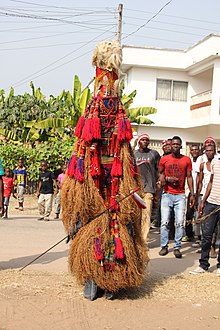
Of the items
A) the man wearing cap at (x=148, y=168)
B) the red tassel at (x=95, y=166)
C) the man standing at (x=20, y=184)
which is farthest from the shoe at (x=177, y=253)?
the man standing at (x=20, y=184)

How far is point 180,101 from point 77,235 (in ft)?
72.3

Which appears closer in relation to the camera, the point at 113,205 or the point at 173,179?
the point at 113,205

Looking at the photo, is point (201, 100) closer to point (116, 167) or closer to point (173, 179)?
point (173, 179)

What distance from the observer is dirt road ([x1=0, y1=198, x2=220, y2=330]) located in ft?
15.9

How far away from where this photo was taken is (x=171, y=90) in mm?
26375

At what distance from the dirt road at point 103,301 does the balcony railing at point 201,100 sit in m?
18.0

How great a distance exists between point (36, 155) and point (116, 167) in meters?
14.2

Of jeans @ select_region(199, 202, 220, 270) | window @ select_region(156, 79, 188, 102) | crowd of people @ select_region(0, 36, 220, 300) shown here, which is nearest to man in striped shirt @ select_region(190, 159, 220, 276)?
jeans @ select_region(199, 202, 220, 270)

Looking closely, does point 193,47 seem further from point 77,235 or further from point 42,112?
point 77,235

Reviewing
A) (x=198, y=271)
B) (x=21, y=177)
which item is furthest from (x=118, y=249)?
(x=21, y=177)

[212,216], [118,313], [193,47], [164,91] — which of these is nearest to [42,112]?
[164,91]

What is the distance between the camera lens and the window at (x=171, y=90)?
26203 millimetres

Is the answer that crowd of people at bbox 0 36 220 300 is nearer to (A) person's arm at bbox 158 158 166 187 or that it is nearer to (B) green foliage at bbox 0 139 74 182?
(A) person's arm at bbox 158 158 166 187

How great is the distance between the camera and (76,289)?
5836 mm
